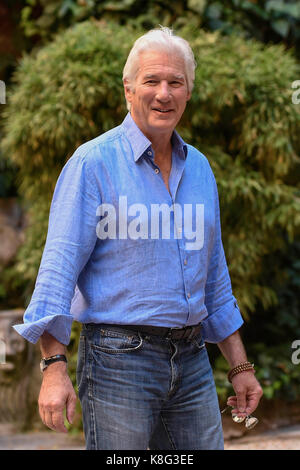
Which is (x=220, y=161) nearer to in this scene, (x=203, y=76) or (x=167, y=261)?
(x=203, y=76)

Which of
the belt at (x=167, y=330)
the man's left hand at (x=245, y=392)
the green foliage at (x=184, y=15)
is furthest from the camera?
the green foliage at (x=184, y=15)

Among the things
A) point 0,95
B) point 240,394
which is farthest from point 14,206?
point 240,394

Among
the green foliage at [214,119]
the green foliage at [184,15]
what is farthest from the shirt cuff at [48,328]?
the green foliage at [184,15]

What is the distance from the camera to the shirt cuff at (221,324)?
6.89ft

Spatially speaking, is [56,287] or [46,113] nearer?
[56,287]

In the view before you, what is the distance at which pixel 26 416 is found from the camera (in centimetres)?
519

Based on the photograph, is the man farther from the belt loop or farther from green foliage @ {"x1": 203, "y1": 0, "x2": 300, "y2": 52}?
green foliage @ {"x1": 203, "y1": 0, "x2": 300, "y2": 52}

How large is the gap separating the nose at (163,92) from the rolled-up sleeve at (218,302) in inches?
12.6

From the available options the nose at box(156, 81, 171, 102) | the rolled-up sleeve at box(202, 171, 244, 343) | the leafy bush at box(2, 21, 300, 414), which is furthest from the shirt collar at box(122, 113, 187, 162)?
the leafy bush at box(2, 21, 300, 414)

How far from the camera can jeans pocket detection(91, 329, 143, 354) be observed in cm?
175

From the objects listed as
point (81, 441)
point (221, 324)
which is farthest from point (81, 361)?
point (81, 441)

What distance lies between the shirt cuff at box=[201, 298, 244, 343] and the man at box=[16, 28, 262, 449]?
0.48 feet

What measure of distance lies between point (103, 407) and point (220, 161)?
3.01 meters

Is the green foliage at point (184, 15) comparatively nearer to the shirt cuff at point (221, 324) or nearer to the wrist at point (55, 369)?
the shirt cuff at point (221, 324)
